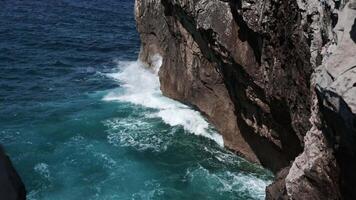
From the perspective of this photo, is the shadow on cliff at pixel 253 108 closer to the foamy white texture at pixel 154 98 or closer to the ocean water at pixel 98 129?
the ocean water at pixel 98 129

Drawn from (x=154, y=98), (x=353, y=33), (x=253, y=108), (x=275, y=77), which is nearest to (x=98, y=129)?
(x=154, y=98)

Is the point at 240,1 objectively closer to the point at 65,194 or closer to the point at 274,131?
the point at 274,131

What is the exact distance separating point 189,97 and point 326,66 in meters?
24.6

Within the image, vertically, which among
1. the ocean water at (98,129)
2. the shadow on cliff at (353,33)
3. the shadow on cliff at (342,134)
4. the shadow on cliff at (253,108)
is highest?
the shadow on cliff at (353,33)

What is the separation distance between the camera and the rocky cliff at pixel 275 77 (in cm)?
1631

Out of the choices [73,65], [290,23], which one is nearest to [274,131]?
[290,23]

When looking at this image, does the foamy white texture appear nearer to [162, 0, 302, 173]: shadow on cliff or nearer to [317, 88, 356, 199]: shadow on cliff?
[162, 0, 302, 173]: shadow on cliff

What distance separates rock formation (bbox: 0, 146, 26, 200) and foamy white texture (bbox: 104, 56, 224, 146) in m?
21.0

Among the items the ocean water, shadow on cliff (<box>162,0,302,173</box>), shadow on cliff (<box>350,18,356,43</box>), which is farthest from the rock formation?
shadow on cliff (<box>162,0,302,173</box>)

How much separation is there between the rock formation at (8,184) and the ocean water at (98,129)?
13695 millimetres

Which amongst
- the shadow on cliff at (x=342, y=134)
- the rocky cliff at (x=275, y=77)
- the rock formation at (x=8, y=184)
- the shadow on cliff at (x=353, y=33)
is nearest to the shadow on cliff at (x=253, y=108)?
the rocky cliff at (x=275, y=77)

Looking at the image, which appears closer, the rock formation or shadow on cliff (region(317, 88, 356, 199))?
the rock formation

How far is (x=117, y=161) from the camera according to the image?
33062mm

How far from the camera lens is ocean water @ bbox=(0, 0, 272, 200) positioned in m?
30.1
